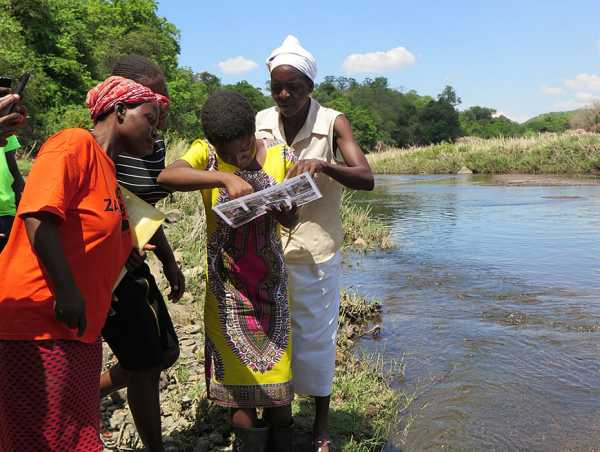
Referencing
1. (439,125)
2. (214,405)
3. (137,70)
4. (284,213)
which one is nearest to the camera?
(284,213)

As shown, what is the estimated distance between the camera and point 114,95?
7.45ft

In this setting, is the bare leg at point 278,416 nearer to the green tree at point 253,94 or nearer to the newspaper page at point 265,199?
the newspaper page at point 265,199

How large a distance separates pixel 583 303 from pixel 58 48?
24.0 m

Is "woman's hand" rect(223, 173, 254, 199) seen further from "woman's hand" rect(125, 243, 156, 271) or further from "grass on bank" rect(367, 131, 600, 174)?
"grass on bank" rect(367, 131, 600, 174)

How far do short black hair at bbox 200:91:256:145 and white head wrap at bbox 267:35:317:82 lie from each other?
428 mm

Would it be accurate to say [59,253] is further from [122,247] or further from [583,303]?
[583,303]

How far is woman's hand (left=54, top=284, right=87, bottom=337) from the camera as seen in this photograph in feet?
6.31

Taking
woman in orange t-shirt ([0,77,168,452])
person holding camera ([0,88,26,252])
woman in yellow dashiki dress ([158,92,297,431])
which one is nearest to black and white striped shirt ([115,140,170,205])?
woman in yellow dashiki dress ([158,92,297,431])

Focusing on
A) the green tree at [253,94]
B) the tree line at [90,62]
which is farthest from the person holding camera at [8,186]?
the green tree at [253,94]

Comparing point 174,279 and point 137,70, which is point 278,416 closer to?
point 174,279

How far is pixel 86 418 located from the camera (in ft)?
6.86

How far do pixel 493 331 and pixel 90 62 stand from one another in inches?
1049

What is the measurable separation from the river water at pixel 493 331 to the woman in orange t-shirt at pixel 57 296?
2167mm

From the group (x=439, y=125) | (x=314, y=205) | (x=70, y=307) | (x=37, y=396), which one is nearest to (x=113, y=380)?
(x=37, y=396)
